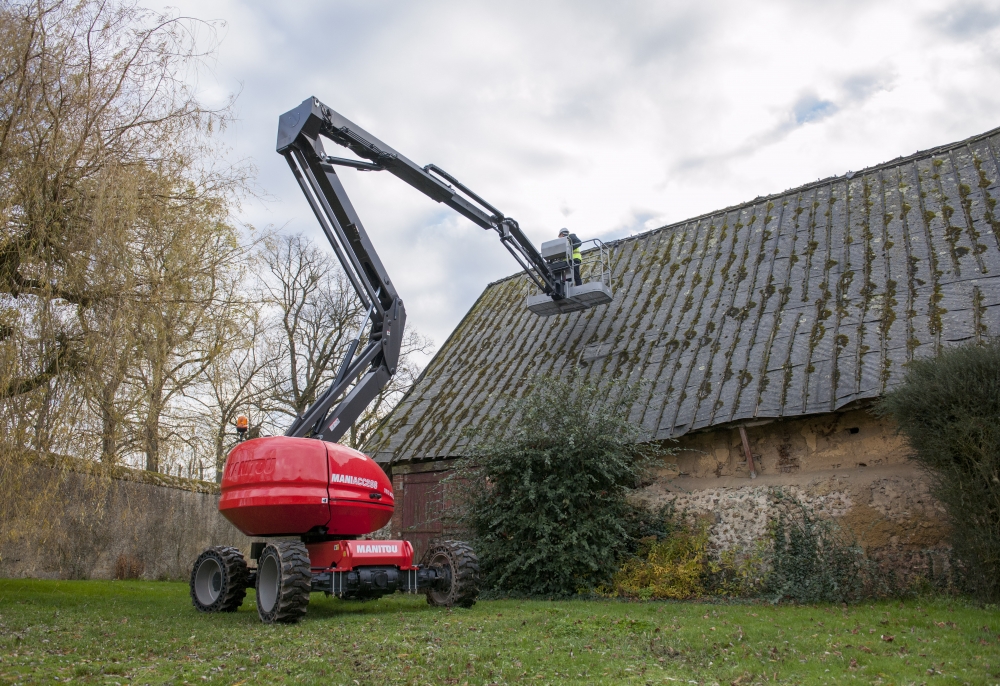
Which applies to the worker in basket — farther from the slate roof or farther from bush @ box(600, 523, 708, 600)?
bush @ box(600, 523, 708, 600)

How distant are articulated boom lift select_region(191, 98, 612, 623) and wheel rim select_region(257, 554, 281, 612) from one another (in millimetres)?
14

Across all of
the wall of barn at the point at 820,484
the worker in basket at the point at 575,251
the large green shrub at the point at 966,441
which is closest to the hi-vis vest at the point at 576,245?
the worker in basket at the point at 575,251

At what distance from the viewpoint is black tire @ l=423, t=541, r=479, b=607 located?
8188mm

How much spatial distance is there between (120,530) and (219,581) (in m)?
6.25

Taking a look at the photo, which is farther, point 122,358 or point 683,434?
point 683,434

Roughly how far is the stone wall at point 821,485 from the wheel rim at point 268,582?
515 cm

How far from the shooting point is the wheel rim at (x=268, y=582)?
24.5ft

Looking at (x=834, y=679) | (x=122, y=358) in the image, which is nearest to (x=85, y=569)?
(x=122, y=358)

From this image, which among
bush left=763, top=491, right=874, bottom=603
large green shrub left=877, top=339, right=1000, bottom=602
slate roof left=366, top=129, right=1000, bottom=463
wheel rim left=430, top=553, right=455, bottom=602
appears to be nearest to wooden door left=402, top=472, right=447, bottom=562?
slate roof left=366, top=129, right=1000, bottom=463

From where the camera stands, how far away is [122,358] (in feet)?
23.8

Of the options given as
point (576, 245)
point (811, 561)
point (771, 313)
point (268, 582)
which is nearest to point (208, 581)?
point (268, 582)

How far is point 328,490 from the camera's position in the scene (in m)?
7.74

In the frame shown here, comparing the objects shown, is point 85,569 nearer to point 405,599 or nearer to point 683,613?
point 405,599

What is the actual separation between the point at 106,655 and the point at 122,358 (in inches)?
116
